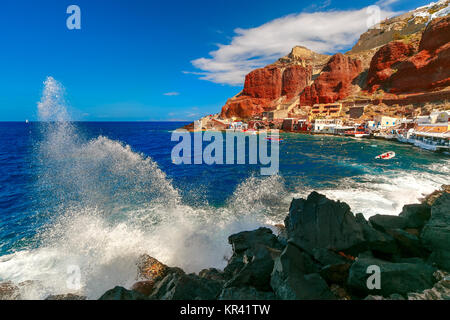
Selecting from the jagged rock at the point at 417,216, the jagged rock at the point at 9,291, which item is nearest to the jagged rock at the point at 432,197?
the jagged rock at the point at 417,216

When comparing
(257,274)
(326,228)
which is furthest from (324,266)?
(257,274)

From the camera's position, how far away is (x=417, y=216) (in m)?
10.4

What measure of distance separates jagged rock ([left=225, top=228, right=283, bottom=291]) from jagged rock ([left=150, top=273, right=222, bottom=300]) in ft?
1.70

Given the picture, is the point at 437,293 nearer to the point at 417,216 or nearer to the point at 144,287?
the point at 417,216

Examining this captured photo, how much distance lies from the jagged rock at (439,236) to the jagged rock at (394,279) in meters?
1.62

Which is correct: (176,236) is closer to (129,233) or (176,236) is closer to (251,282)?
(129,233)

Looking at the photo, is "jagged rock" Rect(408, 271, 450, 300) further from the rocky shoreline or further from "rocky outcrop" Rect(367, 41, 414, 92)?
"rocky outcrop" Rect(367, 41, 414, 92)

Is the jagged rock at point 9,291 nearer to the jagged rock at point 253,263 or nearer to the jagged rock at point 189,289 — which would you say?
the jagged rock at point 189,289

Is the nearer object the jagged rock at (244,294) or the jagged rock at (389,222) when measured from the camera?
the jagged rock at (244,294)

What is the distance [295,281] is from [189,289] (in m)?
3.31

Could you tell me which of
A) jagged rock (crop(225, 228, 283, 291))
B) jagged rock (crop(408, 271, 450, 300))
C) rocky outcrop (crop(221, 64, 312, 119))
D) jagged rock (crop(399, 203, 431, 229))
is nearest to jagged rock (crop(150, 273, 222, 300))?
jagged rock (crop(225, 228, 283, 291))

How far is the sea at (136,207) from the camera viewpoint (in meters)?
9.62

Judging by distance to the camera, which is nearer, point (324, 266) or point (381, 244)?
point (324, 266)

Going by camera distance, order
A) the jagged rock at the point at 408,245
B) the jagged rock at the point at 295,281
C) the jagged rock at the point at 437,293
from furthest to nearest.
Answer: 1. the jagged rock at the point at 408,245
2. the jagged rock at the point at 295,281
3. the jagged rock at the point at 437,293
